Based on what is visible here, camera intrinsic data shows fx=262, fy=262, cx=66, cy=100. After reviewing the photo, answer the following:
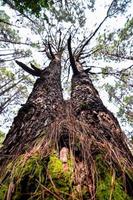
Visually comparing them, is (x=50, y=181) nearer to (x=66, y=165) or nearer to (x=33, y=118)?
(x=66, y=165)

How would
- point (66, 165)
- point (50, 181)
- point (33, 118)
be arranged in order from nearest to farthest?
point (50, 181) → point (66, 165) → point (33, 118)

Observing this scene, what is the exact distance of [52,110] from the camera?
11.0 feet

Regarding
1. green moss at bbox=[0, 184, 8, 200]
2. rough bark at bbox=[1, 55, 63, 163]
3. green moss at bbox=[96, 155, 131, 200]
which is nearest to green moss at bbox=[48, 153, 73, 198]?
A: green moss at bbox=[96, 155, 131, 200]

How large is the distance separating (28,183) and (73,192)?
0.87 ft

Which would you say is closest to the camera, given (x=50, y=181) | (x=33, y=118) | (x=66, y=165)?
(x=50, y=181)

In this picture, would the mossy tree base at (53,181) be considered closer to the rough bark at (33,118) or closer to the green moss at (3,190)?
the green moss at (3,190)

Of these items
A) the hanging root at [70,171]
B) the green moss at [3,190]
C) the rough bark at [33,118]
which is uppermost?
the hanging root at [70,171]

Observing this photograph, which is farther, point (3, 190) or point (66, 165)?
point (66, 165)

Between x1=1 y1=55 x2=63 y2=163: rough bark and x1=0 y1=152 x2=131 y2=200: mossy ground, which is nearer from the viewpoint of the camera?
x1=0 y1=152 x2=131 y2=200: mossy ground

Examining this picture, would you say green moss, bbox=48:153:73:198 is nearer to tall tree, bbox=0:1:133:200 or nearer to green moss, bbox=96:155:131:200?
tall tree, bbox=0:1:133:200

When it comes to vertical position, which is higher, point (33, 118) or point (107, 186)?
point (107, 186)

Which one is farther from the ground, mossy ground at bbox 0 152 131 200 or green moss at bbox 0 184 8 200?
mossy ground at bbox 0 152 131 200

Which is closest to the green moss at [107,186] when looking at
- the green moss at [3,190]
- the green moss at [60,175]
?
the green moss at [60,175]

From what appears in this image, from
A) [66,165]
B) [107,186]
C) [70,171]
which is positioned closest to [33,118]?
[66,165]
